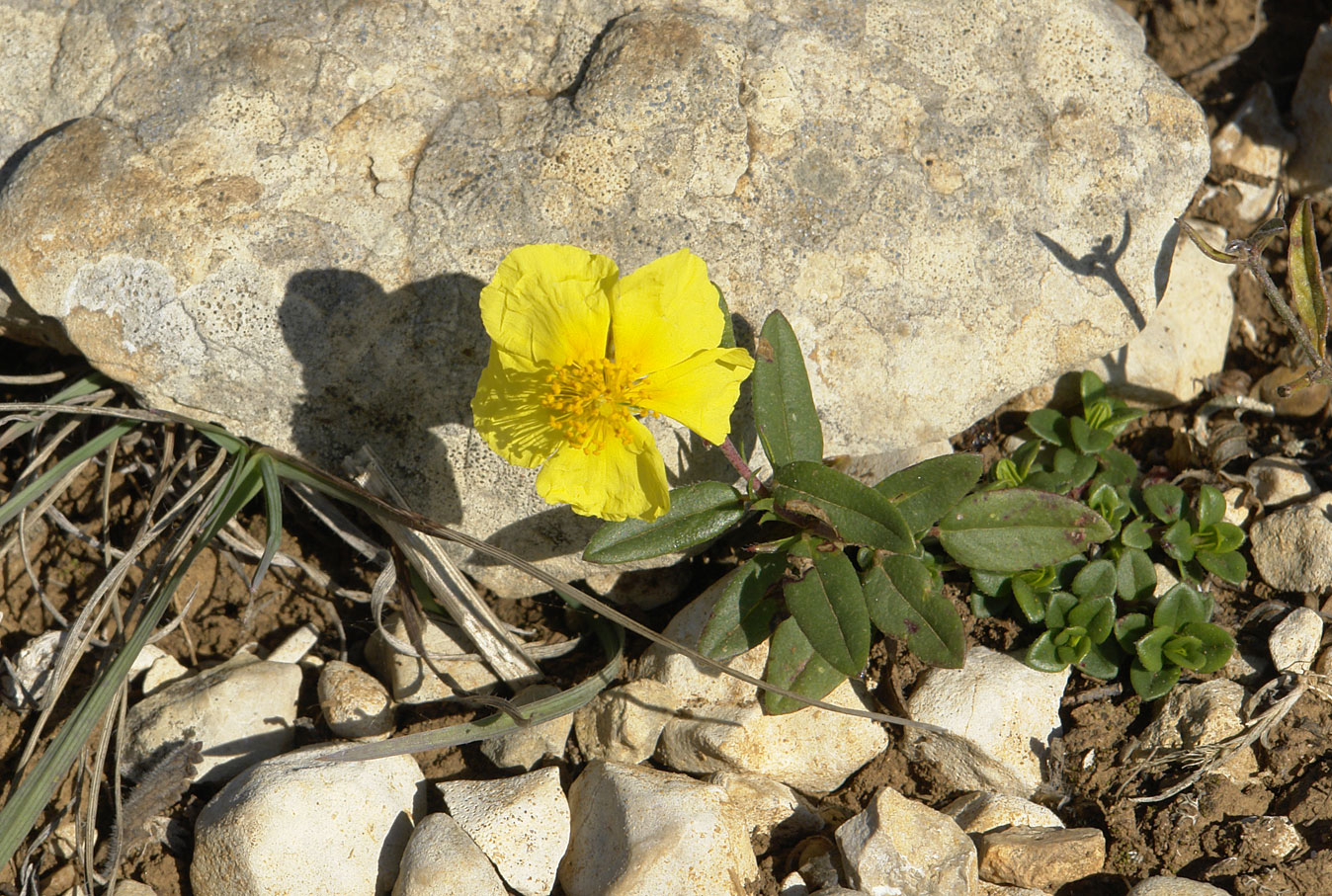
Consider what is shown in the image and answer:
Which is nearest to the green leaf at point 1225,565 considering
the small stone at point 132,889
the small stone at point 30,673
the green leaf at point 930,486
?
the green leaf at point 930,486

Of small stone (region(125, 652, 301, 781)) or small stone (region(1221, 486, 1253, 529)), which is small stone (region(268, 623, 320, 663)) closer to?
small stone (region(125, 652, 301, 781))

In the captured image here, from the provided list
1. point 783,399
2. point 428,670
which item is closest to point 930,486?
point 783,399

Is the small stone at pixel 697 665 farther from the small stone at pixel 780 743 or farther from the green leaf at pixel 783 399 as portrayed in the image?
the green leaf at pixel 783 399

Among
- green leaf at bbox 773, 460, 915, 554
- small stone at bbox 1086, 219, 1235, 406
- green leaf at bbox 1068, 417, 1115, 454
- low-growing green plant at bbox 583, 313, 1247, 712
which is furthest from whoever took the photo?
small stone at bbox 1086, 219, 1235, 406

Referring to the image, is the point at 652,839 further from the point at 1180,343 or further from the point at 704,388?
the point at 1180,343

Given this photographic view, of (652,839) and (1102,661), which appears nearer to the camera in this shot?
(652,839)

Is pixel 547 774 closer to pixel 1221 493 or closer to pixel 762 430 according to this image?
pixel 762 430

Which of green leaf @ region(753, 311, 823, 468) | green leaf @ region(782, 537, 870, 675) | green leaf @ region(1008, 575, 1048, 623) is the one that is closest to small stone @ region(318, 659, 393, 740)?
green leaf @ region(782, 537, 870, 675)
